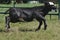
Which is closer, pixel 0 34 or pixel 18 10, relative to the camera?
pixel 0 34

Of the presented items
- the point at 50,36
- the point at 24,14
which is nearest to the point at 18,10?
the point at 24,14

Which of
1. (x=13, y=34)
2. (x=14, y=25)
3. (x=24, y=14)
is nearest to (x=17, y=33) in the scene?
(x=13, y=34)

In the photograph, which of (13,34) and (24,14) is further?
(24,14)

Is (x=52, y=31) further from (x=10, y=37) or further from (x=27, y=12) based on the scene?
(x=10, y=37)

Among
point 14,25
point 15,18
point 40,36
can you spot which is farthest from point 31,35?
point 14,25

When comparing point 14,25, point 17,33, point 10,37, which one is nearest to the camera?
point 10,37

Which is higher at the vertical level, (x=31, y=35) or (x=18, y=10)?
(x=18, y=10)

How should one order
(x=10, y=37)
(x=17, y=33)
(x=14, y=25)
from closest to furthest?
(x=10, y=37), (x=17, y=33), (x=14, y=25)

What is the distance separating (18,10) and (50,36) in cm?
170

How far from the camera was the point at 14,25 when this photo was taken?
11.4 meters

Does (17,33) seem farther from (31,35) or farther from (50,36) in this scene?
(50,36)

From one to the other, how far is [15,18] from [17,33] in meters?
0.63

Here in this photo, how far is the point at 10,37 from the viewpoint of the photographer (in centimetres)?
862

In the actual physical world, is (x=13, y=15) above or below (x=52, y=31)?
above
